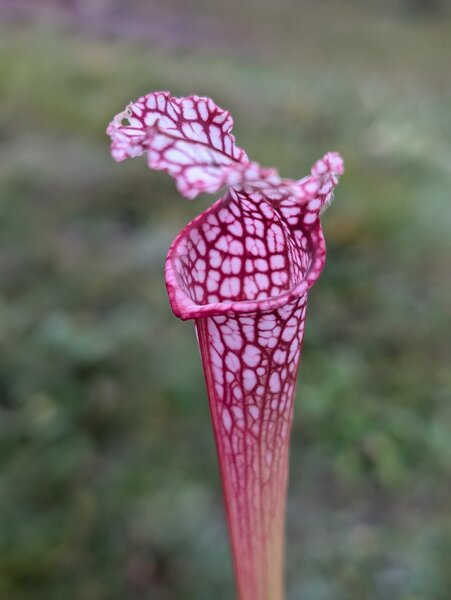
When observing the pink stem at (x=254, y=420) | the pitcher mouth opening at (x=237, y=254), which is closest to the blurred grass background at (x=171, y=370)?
the pink stem at (x=254, y=420)

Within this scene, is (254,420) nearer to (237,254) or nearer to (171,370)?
(237,254)

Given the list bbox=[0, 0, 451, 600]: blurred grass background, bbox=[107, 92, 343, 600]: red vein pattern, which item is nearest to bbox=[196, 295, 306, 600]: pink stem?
bbox=[107, 92, 343, 600]: red vein pattern

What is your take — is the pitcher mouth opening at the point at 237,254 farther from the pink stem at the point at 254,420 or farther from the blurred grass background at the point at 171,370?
the blurred grass background at the point at 171,370

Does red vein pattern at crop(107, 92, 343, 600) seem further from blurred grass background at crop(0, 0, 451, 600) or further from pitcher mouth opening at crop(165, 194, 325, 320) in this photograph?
blurred grass background at crop(0, 0, 451, 600)

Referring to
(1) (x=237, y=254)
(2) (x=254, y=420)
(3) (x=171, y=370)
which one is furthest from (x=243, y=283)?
(3) (x=171, y=370)

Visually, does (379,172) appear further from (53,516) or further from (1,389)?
(53,516)

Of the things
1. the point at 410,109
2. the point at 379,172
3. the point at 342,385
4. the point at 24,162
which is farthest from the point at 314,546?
the point at 410,109
